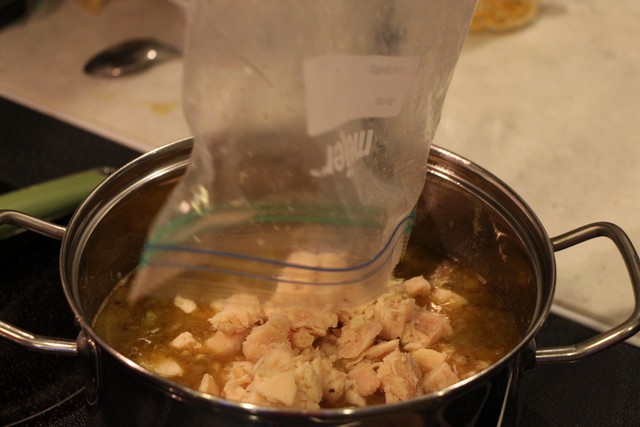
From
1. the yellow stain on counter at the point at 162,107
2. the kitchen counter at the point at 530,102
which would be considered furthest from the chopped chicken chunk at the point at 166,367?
the yellow stain on counter at the point at 162,107

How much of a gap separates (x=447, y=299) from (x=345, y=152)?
27 cm

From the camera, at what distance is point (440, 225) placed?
980mm

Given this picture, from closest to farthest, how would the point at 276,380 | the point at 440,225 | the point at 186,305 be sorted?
1. the point at 276,380
2. the point at 186,305
3. the point at 440,225

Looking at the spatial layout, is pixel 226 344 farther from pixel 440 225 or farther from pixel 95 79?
pixel 95 79

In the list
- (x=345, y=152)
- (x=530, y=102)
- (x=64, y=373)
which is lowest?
(x=64, y=373)

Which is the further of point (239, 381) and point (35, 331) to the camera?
point (35, 331)

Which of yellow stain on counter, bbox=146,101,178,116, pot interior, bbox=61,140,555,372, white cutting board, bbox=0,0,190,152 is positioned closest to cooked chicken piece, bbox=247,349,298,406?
pot interior, bbox=61,140,555,372

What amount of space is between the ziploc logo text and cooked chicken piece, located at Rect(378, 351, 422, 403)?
0.19m

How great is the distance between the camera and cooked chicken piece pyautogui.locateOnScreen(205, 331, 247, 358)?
801 millimetres

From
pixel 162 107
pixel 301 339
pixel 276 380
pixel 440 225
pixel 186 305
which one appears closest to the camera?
pixel 276 380

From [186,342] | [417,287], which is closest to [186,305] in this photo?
[186,342]

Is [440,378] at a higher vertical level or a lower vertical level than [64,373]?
higher

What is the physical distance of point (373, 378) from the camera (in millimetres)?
739

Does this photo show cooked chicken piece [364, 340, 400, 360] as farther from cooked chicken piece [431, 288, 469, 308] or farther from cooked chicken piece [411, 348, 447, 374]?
cooked chicken piece [431, 288, 469, 308]
